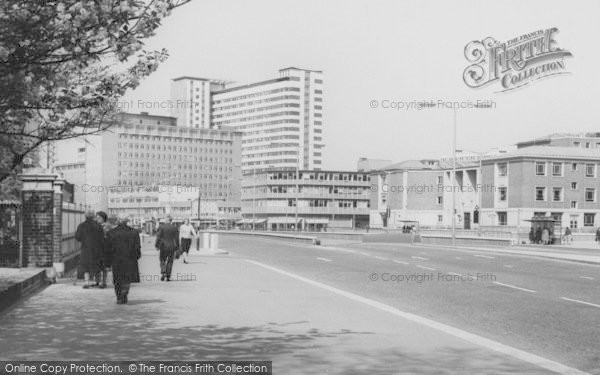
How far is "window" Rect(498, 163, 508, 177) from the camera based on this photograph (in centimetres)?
9956

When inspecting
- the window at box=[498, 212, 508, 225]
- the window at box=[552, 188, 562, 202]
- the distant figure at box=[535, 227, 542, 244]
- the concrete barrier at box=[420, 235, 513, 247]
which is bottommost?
the concrete barrier at box=[420, 235, 513, 247]

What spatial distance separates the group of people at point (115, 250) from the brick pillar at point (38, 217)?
1.26 m

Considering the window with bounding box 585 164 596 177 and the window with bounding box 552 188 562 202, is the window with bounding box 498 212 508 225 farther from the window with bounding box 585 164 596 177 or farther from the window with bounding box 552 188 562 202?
the window with bounding box 585 164 596 177

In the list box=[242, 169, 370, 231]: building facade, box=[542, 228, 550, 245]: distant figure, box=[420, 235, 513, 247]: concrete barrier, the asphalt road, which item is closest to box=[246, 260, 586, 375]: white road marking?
the asphalt road

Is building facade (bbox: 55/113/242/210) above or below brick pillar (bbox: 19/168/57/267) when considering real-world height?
above

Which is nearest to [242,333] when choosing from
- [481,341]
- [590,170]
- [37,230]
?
[481,341]

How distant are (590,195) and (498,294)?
8730 cm

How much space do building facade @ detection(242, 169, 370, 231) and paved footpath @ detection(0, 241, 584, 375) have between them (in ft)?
445

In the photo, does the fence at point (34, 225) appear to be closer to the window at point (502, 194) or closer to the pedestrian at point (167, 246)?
the pedestrian at point (167, 246)

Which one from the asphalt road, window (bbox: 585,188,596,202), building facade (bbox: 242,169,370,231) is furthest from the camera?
building facade (bbox: 242,169,370,231)

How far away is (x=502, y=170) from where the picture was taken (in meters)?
100

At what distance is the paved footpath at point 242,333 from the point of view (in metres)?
8.62

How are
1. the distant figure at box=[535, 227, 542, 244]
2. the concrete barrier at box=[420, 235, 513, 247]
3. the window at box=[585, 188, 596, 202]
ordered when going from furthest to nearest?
the window at box=[585, 188, 596, 202], the distant figure at box=[535, 227, 542, 244], the concrete barrier at box=[420, 235, 513, 247]

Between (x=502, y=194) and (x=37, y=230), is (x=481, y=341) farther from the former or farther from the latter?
(x=502, y=194)
